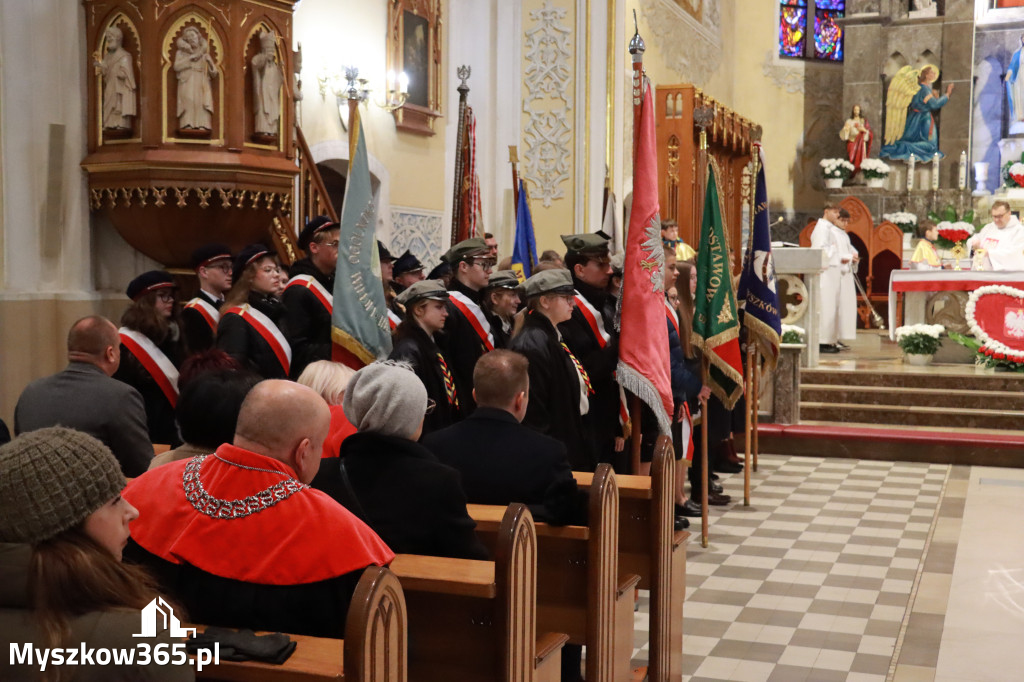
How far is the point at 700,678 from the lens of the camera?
13.7ft

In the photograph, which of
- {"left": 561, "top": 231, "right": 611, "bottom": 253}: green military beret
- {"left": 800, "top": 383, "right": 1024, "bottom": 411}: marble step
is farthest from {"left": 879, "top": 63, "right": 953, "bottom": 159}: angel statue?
{"left": 561, "top": 231, "right": 611, "bottom": 253}: green military beret

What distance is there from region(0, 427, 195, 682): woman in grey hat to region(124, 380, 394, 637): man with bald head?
485 mm

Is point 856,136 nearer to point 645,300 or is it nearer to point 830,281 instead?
point 830,281

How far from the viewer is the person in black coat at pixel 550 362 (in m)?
4.79

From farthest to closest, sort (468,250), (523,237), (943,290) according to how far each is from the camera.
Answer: (943,290) → (523,237) → (468,250)

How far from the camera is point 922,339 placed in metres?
11.3

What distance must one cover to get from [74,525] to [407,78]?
28.0ft

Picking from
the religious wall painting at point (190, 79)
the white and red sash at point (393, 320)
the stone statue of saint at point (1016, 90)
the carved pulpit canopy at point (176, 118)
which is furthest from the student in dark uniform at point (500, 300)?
the stone statue of saint at point (1016, 90)

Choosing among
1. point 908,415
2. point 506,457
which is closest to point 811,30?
point 908,415

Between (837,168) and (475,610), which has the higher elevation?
(837,168)

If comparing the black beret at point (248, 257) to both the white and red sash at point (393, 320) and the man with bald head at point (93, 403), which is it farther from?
the man with bald head at point (93, 403)

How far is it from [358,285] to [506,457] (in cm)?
186

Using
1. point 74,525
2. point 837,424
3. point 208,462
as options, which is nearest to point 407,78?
point 837,424

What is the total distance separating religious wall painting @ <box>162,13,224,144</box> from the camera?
6.20 meters
